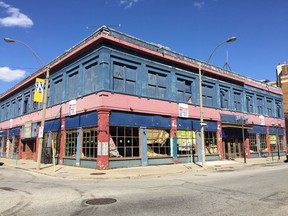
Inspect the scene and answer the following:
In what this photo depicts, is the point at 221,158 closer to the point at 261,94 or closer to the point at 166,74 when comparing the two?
the point at 166,74

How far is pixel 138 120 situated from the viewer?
74.7 feet

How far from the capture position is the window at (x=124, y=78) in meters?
22.1

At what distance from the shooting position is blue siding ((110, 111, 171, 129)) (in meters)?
21.3

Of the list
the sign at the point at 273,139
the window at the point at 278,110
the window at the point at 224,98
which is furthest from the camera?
the window at the point at 278,110

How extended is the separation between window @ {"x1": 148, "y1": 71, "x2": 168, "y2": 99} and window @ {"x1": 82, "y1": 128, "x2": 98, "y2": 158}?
20.8 feet

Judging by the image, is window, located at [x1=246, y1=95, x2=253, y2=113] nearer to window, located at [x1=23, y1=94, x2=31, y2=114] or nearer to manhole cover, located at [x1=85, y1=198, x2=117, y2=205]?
window, located at [x1=23, y1=94, x2=31, y2=114]

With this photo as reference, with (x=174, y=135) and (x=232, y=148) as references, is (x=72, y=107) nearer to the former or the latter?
(x=174, y=135)

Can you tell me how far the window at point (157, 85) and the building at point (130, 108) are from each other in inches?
3.7

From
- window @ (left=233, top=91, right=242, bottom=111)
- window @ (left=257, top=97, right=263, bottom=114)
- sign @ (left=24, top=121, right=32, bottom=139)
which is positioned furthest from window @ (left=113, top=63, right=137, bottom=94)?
window @ (left=257, top=97, right=263, bottom=114)

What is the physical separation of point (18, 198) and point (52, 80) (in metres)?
21.3

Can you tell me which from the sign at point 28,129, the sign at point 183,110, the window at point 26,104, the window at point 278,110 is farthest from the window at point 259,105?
the window at point 26,104

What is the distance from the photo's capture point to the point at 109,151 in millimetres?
20484

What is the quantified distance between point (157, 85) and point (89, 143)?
8.28m

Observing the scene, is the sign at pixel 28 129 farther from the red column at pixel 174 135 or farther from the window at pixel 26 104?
the red column at pixel 174 135
